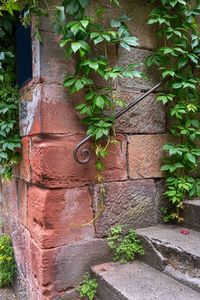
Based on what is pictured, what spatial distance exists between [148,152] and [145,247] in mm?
629

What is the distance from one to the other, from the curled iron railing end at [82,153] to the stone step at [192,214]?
2.43ft

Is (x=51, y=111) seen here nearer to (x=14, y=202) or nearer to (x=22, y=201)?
(x=22, y=201)

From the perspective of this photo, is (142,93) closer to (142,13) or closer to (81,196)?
(142,13)

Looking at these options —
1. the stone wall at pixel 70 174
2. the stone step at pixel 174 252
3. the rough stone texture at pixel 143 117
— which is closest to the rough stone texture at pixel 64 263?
the stone wall at pixel 70 174

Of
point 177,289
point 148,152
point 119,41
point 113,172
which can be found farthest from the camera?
point 148,152

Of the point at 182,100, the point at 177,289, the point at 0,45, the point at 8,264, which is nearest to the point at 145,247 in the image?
the point at 177,289

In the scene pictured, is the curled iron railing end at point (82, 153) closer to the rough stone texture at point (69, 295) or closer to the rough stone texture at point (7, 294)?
the rough stone texture at point (69, 295)

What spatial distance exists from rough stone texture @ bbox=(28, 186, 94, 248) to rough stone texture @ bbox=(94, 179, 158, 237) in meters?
0.08

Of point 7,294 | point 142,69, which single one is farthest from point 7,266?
point 142,69

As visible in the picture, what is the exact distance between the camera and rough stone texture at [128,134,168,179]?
198 cm

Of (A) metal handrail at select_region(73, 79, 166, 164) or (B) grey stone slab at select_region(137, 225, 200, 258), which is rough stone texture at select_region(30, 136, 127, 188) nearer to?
(A) metal handrail at select_region(73, 79, 166, 164)

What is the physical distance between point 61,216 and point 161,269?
2.15ft

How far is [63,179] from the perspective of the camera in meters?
1.75

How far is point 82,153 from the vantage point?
70.3 inches
